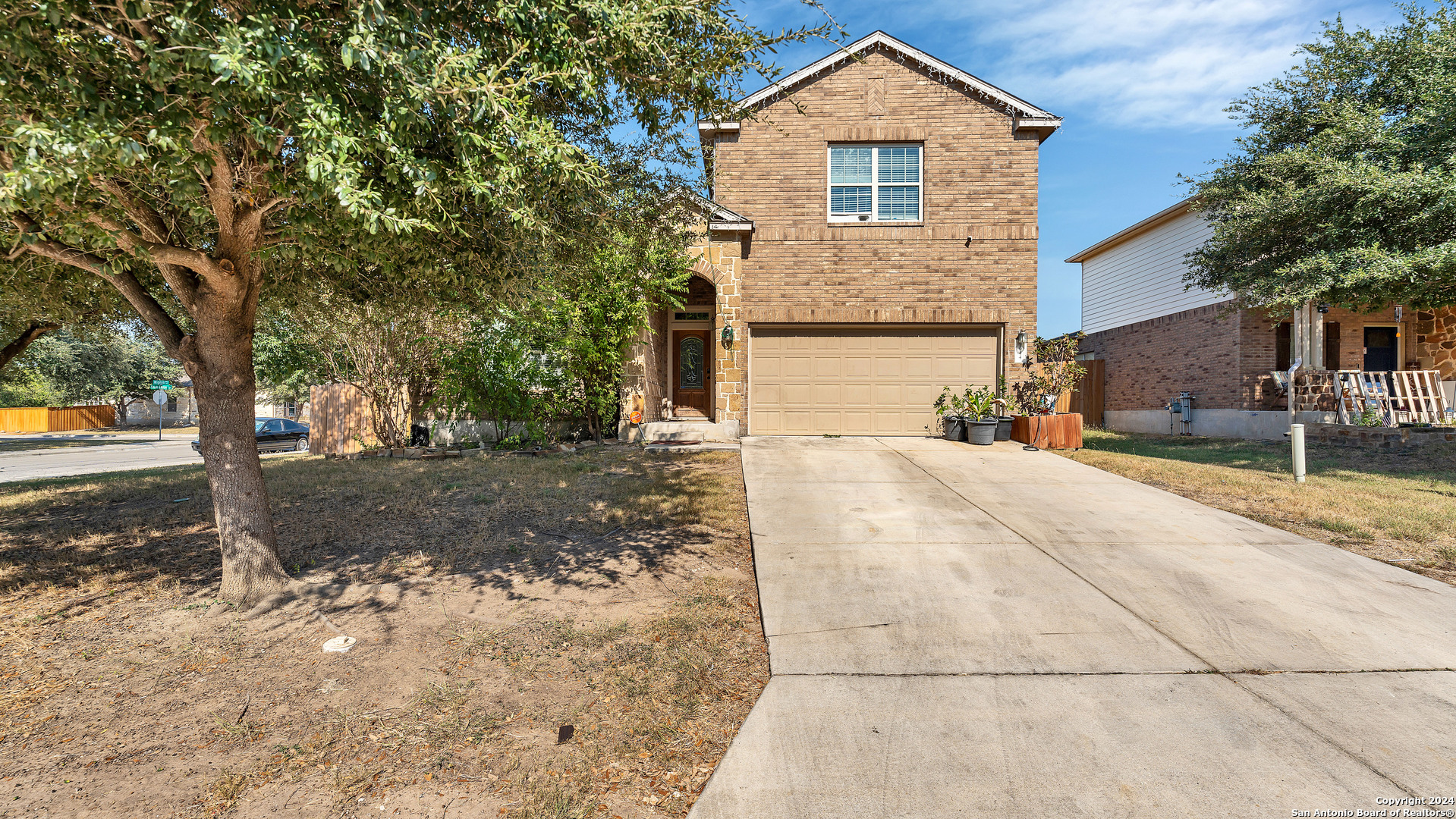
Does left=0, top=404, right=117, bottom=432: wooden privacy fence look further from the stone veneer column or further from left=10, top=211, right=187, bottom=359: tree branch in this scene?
the stone veneer column

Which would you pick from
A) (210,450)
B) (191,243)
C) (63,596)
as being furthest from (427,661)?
(191,243)

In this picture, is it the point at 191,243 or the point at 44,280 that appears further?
the point at 44,280

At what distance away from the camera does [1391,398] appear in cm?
1278

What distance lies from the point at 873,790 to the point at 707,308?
12694 mm

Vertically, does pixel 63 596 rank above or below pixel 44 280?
below

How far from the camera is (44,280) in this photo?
18.3 ft

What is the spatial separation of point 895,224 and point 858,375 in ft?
10.6

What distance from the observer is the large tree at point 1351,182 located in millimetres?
10320

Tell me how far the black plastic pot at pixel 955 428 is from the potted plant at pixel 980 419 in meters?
0.08

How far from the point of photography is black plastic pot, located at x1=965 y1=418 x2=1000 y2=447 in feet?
40.3

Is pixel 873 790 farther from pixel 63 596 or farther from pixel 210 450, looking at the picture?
pixel 63 596

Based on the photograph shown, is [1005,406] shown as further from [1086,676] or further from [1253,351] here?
[1086,676]

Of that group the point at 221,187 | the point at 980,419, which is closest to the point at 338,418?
the point at 221,187

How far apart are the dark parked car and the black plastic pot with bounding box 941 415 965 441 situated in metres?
18.6
